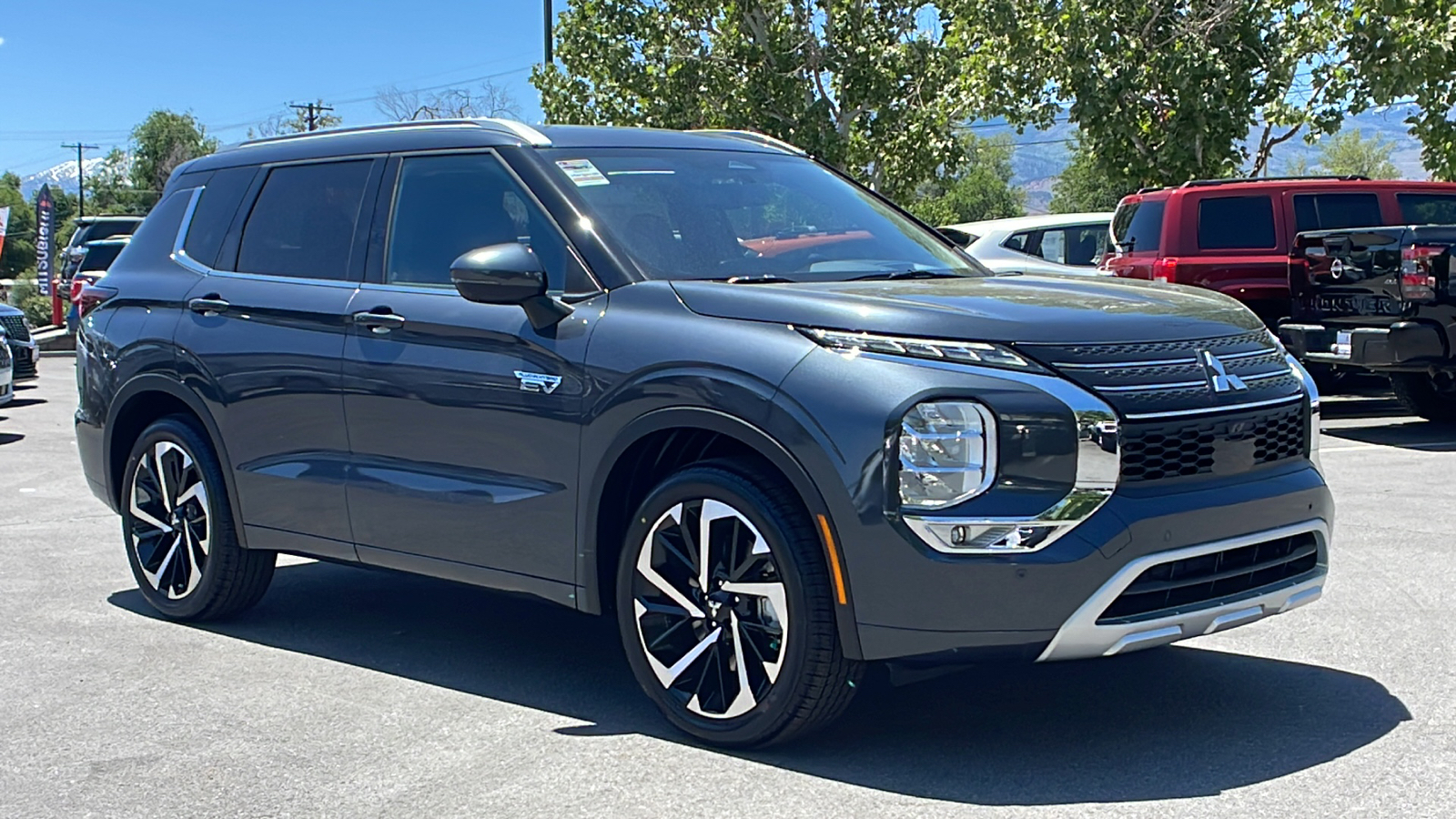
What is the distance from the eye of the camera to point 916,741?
4.82m

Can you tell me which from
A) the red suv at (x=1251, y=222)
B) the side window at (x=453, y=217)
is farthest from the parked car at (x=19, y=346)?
the side window at (x=453, y=217)

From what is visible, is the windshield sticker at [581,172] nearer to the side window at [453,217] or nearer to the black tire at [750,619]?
the side window at [453,217]

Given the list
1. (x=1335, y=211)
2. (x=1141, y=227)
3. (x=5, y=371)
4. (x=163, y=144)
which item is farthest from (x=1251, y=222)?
(x=163, y=144)

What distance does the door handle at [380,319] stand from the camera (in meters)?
5.62

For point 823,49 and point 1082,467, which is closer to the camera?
point 1082,467

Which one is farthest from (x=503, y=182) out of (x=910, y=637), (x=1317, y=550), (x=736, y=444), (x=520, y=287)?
(x=1317, y=550)

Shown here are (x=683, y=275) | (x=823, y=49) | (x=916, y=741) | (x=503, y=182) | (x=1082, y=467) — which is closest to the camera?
(x=1082, y=467)

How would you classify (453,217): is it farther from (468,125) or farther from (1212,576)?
(1212,576)

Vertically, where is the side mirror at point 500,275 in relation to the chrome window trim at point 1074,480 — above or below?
above

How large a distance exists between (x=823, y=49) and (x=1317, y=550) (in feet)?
106

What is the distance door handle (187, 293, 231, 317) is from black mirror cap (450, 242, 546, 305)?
5.55 feet

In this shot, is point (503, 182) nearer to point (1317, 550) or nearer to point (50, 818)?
point (50, 818)

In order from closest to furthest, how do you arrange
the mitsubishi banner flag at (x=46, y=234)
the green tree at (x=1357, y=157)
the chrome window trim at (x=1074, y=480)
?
the chrome window trim at (x=1074, y=480), the mitsubishi banner flag at (x=46, y=234), the green tree at (x=1357, y=157)

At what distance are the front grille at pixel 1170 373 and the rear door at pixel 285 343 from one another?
2666 millimetres
